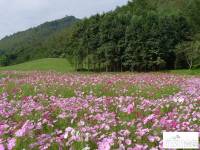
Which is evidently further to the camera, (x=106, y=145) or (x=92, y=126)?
(x=92, y=126)

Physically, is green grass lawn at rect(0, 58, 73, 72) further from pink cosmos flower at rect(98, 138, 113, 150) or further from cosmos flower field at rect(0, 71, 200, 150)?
pink cosmos flower at rect(98, 138, 113, 150)

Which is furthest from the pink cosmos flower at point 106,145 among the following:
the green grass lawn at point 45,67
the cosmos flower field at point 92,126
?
the green grass lawn at point 45,67

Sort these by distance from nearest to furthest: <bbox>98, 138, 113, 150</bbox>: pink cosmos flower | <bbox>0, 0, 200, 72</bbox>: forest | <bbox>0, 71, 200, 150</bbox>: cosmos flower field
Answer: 1. <bbox>98, 138, 113, 150</bbox>: pink cosmos flower
2. <bbox>0, 71, 200, 150</bbox>: cosmos flower field
3. <bbox>0, 0, 200, 72</bbox>: forest

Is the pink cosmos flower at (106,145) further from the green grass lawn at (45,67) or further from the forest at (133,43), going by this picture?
the forest at (133,43)

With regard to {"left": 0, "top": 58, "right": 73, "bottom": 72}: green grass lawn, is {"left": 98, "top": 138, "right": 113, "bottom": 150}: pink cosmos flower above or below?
above

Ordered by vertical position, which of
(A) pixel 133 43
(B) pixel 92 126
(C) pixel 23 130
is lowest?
(B) pixel 92 126

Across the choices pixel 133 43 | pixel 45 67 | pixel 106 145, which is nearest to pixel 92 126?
pixel 106 145

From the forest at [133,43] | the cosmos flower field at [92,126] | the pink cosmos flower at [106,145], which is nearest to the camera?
the pink cosmos flower at [106,145]

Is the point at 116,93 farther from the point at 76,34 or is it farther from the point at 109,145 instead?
the point at 76,34

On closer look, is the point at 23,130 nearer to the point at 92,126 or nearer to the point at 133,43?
the point at 92,126

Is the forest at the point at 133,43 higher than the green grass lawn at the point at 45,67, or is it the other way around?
the forest at the point at 133,43

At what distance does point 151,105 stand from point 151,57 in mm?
48427

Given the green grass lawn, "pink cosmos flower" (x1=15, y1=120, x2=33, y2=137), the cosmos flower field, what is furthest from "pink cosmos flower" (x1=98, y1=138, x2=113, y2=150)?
the green grass lawn

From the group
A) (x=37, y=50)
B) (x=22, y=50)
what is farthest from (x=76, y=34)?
(x=22, y=50)
